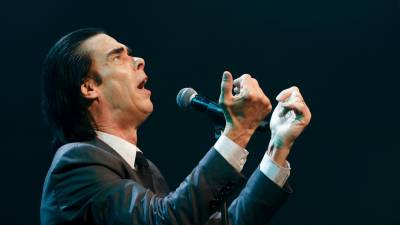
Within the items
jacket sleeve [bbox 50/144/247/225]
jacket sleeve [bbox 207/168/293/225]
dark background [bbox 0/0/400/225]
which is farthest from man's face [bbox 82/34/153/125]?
dark background [bbox 0/0/400/225]

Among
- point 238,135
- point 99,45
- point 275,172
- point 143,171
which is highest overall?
point 99,45

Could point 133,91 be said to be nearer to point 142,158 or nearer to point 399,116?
point 142,158

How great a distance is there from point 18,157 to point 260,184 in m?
1.79

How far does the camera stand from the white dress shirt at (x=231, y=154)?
1.27 meters

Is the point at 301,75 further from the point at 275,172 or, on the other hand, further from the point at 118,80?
the point at 275,172

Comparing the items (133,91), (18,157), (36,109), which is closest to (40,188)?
(18,157)

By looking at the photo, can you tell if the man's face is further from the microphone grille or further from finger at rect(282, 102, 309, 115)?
finger at rect(282, 102, 309, 115)

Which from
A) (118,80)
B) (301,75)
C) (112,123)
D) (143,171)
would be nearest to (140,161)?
(143,171)

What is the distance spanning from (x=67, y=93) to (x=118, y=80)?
156 mm

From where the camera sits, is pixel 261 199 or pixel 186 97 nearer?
pixel 261 199

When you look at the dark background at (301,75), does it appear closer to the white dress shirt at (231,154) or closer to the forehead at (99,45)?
the forehead at (99,45)

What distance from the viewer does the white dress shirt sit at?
4.18 feet

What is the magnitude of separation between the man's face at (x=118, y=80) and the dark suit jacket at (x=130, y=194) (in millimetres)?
191

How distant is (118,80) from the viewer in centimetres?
170
